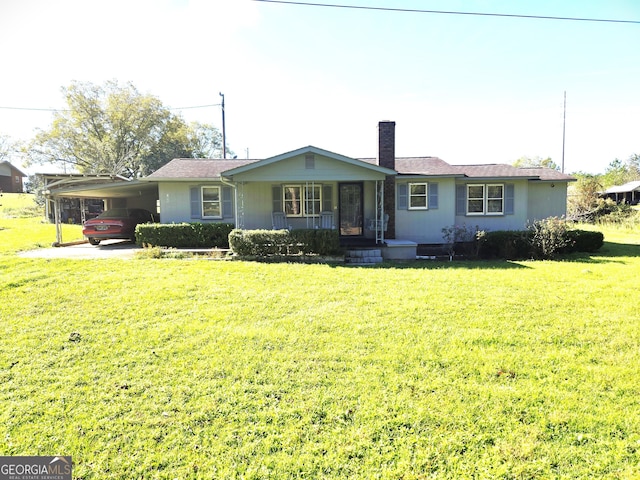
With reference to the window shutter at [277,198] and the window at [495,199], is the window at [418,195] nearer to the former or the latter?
the window at [495,199]

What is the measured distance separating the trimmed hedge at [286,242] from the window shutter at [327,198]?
341cm

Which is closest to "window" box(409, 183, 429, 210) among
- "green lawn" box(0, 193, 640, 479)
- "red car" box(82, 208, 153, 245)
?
"green lawn" box(0, 193, 640, 479)

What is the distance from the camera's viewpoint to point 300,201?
47.3 ft

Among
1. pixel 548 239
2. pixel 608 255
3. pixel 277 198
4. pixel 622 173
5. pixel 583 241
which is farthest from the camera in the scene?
pixel 622 173

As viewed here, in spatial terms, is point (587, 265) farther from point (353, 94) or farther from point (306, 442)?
point (353, 94)

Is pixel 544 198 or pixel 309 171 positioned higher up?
pixel 309 171

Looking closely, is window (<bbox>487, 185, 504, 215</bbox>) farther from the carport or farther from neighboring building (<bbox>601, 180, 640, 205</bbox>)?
neighboring building (<bbox>601, 180, 640, 205</bbox>)

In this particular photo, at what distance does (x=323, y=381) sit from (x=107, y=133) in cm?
4192

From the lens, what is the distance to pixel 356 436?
2.96 m

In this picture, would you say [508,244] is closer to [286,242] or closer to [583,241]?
[583,241]

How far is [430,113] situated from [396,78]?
18.0 feet

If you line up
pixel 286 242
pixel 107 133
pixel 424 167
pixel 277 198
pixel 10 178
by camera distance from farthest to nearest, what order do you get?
pixel 10 178
pixel 107 133
pixel 424 167
pixel 277 198
pixel 286 242

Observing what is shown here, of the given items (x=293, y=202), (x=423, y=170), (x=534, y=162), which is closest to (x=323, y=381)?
(x=293, y=202)

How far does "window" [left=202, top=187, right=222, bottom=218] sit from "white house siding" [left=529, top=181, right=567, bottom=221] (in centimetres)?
1358
